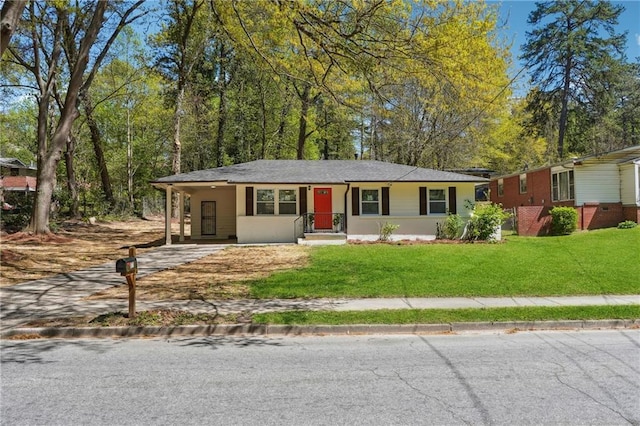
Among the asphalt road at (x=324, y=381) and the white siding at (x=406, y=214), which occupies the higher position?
the white siding at (x=406, y=214)

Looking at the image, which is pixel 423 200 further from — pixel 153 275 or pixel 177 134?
pixel 177 134

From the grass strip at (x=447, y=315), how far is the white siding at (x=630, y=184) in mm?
15418

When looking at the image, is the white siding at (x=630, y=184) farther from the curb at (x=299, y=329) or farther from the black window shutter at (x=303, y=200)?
the curb at (x=299, y=329)

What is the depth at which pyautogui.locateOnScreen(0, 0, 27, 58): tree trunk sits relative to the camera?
6.97 m

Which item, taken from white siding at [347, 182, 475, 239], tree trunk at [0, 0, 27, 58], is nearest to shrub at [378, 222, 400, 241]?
white siding at [347, 182, 475, 239]

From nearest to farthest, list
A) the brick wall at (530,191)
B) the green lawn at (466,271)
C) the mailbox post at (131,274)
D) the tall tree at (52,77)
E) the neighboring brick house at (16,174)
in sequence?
the mailbox post at (131,274) → the green lawn at (466,271) → the tall tree at (52,77) → the brick wall at (530,191) → the neighboring brick house at (16,174)

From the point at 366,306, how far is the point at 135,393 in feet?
16.7

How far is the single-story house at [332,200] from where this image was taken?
19.7 meters

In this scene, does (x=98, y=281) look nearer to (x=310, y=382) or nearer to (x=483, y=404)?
(x=310, y=382)

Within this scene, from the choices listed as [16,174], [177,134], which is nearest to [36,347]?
[177,134]

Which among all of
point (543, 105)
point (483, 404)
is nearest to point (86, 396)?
point (483, 404)

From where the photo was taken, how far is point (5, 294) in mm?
9500

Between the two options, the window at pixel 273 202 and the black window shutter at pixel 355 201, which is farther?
the black window shutter at pixel 355 201

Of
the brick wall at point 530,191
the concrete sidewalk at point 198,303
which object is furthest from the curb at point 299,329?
the brick wall at point 530,191
